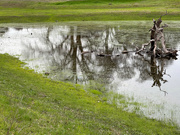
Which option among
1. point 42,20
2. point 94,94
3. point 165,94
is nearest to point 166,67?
point 165,94

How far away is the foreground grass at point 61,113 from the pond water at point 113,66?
1.87 meters

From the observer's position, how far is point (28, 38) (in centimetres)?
3928

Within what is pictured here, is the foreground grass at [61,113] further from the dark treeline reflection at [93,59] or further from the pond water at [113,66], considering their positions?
the dark treeline reflection at [93,59]

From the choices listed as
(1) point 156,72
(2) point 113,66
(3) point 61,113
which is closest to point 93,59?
(2) point 113,66

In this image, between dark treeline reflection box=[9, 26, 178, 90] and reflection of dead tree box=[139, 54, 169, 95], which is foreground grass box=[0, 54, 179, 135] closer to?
dark treeline reflection box=[9, 26, 178, 90]

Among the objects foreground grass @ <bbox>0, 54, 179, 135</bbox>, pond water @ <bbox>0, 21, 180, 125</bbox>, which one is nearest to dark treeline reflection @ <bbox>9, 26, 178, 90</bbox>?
pond water @ <bbox>0, 21, 180, 125</bbox>

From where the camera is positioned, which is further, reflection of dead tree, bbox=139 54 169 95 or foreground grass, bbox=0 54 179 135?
reflection of dead tree, bbox=139 54 169 95

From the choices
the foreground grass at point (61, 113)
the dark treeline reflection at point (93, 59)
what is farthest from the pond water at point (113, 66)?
the foreground grass at point (61, 113)

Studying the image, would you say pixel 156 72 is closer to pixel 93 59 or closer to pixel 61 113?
pixel 93 59

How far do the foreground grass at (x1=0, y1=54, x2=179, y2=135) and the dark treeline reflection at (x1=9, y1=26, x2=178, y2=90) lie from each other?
4.12 metres

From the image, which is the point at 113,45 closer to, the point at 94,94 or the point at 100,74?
the point at 100,74

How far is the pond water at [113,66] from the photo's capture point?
15469 mm

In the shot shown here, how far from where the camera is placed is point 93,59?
25.9 meters

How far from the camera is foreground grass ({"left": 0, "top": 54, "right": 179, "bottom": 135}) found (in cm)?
916
